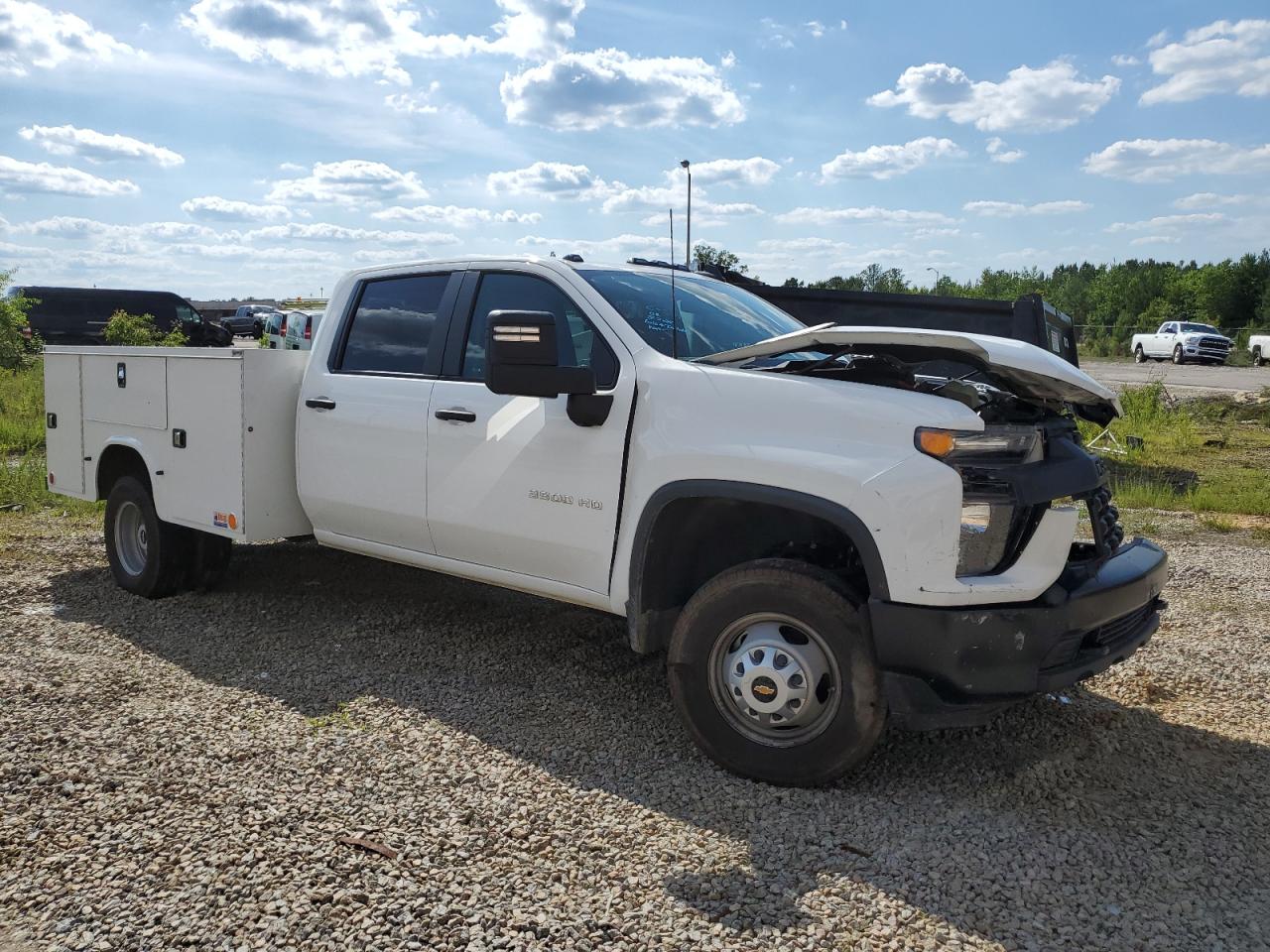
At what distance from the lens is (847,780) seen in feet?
12.9

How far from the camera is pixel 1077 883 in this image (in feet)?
10.6

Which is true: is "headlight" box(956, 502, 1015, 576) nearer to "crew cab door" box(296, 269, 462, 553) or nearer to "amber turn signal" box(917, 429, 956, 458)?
"amber turn signal" box(917, 429, 956, 458)

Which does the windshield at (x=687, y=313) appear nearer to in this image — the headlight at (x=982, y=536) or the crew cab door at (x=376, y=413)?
the crew cab door at (x=376, y=413)

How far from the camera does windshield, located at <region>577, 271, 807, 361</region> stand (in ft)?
14.6

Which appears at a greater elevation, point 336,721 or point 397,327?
point 397,327

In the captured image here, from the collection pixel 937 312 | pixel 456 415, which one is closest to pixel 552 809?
pixel 456 415

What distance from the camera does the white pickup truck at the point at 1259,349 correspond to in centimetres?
3853

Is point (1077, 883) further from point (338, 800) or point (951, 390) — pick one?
point (338, 800)

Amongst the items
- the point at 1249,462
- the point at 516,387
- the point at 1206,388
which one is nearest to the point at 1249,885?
the point at 516,387

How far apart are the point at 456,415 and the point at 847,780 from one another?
2278 millimetres

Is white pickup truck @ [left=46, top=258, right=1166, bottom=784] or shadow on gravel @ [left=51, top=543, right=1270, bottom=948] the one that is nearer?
shadow on gravel @ [left=51, top=543, right=1270, bottom=948]

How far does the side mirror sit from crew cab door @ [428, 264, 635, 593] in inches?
9.6

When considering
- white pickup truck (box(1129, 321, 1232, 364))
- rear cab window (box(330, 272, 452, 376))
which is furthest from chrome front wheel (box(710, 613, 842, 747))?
white pickup truck (box(1129, 321, 1232, 364))

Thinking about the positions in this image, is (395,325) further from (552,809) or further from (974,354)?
(974,354)
